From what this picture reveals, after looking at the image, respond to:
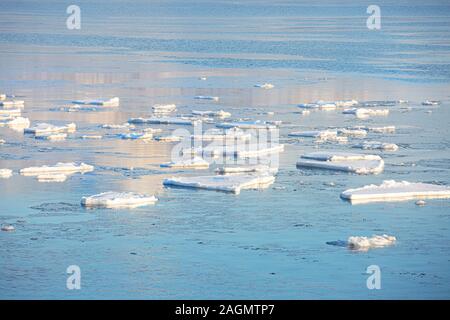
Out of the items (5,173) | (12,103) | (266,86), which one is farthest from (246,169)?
(266,86)

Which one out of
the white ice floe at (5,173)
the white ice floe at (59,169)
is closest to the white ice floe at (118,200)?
the white ice floe at (59,169)

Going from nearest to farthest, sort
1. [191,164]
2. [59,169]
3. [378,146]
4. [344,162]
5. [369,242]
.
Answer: [369,242] → [59,169] → [191,164] → [344,162] → [378,146]

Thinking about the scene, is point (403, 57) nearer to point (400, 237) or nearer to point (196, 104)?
point (196, 104)

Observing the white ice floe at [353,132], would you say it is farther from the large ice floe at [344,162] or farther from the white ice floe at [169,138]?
the white ice floe at [169,138]

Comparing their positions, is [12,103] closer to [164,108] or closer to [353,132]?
[164,108]

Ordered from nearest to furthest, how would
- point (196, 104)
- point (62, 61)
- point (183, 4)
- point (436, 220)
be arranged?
Result: point (436, 220)
point (196, 104)
point (62, 61)
point (183, 4)
